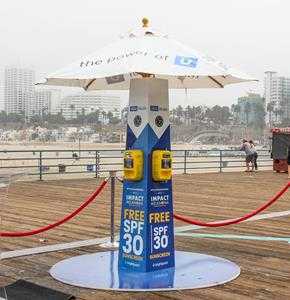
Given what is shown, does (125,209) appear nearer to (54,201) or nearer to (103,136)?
(54,201)

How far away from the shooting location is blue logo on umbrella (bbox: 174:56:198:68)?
18.7 feet

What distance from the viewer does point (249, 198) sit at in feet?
48.5

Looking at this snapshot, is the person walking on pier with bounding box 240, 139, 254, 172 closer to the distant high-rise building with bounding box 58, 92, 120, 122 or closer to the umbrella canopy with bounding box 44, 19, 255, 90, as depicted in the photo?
the distant high-rise building with bounding box 58, 92, 120, 122

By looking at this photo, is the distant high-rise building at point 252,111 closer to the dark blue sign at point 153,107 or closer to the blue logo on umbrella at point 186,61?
the dark blue sign at point 153,107

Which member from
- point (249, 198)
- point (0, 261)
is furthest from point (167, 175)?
point (249, 198)

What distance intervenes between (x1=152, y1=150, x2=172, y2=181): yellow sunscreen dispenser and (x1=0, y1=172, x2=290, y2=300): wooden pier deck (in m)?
1.23

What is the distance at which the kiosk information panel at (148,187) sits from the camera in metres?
6.07

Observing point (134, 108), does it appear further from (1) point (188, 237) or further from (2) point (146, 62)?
(1) point (188, 237)

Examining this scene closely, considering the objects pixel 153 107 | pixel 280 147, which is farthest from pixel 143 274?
pixel 280 147

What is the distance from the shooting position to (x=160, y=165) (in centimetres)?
609

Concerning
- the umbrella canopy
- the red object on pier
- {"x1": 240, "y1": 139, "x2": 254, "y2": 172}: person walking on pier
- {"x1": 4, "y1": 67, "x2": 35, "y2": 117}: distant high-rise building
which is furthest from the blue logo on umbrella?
{"x1": 4, "y1": 67, "x2": 35, "y2": 117}: distant high-rise building

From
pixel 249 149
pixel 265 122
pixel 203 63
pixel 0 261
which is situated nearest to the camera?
pixel 203 63

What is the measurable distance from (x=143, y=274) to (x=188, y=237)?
2.66m

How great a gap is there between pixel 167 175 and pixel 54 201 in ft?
25.5
